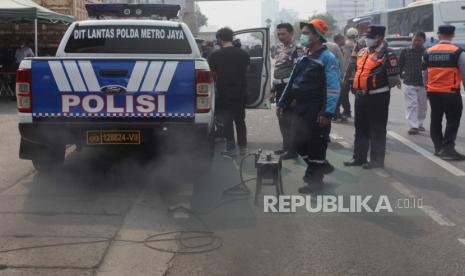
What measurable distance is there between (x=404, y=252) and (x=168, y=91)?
9.60ft

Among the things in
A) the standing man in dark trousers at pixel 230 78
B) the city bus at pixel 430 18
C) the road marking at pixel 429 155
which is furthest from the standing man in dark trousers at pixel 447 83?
the city bus at pixel 430 18

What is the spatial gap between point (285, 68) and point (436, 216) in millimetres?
3660

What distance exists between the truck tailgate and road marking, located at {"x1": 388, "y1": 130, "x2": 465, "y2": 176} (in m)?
3.57

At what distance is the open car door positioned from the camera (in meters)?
9.67

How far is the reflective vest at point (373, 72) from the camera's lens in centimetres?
745

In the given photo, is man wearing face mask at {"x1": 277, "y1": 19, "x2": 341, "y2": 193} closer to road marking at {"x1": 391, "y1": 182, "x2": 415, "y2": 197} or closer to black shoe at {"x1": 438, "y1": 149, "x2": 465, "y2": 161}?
road marking at {"x1": 391, "y1": 182, "x2": 415, "y2": 197}

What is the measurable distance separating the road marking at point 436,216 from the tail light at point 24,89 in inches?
161

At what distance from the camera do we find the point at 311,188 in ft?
21.0

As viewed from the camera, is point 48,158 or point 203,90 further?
point 48,158

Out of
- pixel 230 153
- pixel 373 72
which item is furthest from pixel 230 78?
pixel 373 72

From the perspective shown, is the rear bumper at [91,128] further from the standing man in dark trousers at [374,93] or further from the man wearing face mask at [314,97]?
the standing man in dark trousers at [374,93]

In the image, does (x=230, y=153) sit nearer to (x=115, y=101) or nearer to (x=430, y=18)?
(x=115, y=101)

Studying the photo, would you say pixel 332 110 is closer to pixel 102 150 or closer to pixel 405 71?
pixel 102 150

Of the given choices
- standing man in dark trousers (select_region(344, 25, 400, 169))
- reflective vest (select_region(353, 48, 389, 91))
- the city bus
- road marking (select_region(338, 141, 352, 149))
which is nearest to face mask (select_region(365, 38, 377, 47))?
standing man in dark trousers (select_region(344, 25, 400, 169))
